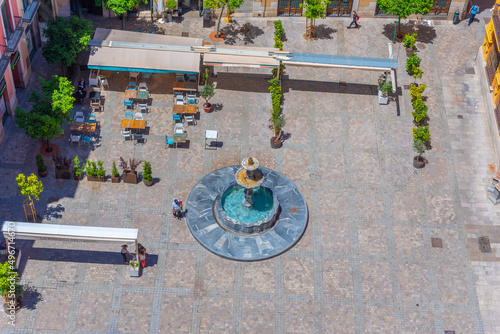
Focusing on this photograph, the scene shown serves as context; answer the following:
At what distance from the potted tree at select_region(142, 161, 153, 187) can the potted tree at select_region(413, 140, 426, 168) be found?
19.7 metres

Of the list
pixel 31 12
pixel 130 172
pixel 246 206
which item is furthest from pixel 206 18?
pixel 246 206

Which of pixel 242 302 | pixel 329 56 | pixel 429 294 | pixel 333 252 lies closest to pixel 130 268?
pixel 242 302

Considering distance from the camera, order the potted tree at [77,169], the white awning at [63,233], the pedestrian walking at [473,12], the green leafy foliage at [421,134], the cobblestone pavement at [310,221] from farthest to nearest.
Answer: the pedestrian walking at [473,12] → the green leafy foliage at [421,134] → the potted tree at [77,169] → the cobblestone pavement at [310,221] → the white awning at [63,233]

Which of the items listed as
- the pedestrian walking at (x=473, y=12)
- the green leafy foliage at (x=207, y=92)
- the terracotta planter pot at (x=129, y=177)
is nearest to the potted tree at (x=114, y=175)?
the terracotta planter pot at (x=129, y=177)

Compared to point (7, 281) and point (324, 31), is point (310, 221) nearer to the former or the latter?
point (7, 281)

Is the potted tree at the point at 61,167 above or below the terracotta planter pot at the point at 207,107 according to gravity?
below

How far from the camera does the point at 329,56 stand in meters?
61.4

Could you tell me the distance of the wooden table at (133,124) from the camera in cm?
5650

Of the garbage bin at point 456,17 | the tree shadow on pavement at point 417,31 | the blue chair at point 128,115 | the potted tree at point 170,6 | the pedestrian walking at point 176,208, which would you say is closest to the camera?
the pedestrian walking at point 176,208

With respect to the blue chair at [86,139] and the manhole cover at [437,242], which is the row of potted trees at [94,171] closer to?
the blue chair at [86,139]

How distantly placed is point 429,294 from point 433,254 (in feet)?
10.8

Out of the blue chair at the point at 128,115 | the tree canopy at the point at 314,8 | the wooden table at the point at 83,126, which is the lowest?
the wooden table at the point at 83,126

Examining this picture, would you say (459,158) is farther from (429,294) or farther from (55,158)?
(55,158)

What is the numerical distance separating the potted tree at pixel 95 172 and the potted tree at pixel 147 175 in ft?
9.49
